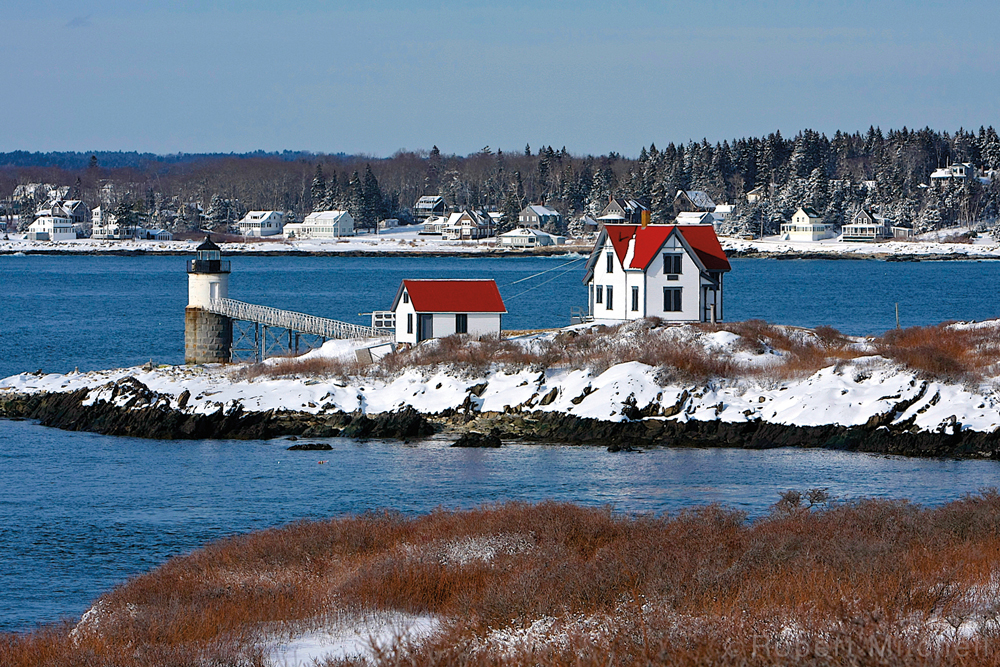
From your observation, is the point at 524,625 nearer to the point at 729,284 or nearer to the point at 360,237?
the point at 729,284

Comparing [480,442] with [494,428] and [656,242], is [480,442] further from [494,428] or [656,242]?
[656,242]

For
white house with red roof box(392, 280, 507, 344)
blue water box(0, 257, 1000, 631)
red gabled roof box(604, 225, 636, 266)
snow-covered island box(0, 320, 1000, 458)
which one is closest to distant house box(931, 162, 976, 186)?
red gabled roof box(604, 225, 636, 266)

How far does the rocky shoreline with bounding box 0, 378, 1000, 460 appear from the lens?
3130 centimetres

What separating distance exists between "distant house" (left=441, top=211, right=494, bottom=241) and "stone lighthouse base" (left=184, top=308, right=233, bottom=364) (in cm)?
13665

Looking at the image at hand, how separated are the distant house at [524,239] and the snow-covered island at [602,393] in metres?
131

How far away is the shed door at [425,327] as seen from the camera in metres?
42.6

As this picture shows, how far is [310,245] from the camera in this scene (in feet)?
599

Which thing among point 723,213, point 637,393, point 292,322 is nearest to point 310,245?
point 723,213

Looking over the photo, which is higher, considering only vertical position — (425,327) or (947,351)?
(425,327)

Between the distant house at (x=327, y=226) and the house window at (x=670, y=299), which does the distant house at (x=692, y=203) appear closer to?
the distant house at (x=327, y=226)

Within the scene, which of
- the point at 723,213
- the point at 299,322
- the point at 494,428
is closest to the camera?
the point at 494,428

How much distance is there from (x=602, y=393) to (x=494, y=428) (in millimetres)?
3397

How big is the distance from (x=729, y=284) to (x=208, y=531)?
92.6 m

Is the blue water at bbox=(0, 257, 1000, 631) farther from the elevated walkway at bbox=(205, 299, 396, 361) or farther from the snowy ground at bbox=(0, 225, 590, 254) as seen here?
the snowy ground at bbox=(0, 225, 590, 254)
